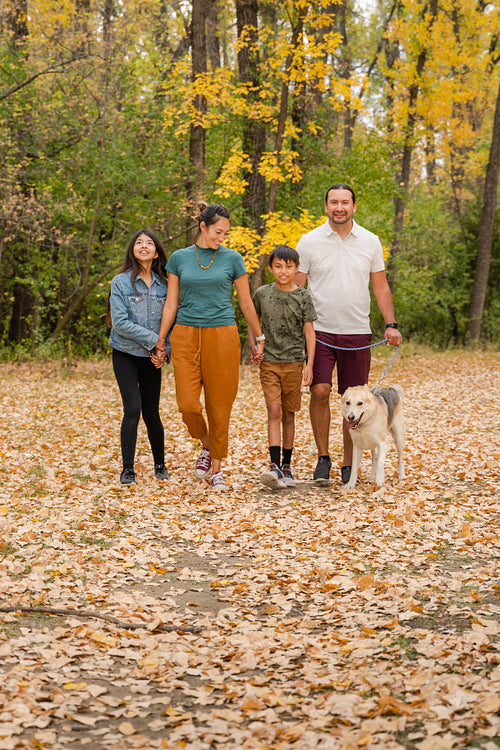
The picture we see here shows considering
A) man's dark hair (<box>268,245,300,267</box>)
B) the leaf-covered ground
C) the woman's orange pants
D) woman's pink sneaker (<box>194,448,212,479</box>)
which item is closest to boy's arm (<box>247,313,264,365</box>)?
the woman's orange pants

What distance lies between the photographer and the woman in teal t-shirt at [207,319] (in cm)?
662

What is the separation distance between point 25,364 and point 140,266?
31.7ft

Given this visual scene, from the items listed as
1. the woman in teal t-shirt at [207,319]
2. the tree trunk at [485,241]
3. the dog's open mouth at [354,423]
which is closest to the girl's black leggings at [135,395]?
the woman in teal t-shirt at [207,319]

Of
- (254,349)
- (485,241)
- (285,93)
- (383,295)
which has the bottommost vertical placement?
(254,349)

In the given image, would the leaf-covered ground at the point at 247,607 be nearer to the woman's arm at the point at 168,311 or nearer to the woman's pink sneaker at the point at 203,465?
the woman's pink sneaker at the point at 203,465

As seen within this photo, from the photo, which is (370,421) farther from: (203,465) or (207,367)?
(203,465)

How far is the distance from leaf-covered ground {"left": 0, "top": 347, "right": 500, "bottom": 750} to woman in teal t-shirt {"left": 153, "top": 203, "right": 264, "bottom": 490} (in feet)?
3.00

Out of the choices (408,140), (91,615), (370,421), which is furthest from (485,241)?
(91,615)

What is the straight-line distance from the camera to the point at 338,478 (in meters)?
7.49

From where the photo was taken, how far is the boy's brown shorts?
22.9 feet

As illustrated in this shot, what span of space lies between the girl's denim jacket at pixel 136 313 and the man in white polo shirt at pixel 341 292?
1284 mm

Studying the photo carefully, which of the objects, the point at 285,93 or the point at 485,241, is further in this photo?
the point at 485,241

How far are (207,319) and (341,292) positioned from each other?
1.22 metres

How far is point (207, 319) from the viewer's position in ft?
21.9
